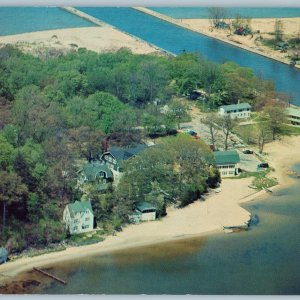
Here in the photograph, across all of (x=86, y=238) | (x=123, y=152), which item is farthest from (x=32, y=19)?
(x=86, y=238)

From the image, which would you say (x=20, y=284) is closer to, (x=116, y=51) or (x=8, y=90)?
(x=8, y=90)

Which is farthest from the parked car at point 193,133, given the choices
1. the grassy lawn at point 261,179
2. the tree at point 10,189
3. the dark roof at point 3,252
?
the dark roof at point 3,252

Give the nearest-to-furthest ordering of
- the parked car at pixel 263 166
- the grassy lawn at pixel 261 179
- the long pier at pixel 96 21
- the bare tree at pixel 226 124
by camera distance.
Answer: the grassy lawn at pixel 261 179 < the parked car at pixel 263 166 < the bare tree at pixel 226 124 < the long pier at pixel 96 21

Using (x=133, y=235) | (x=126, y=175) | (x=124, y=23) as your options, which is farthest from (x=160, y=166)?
(x=124, y=23)

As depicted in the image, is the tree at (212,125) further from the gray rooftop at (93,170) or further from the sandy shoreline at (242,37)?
the gray rooftop at (93,170)

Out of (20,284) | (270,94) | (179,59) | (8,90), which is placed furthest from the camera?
(179,59)

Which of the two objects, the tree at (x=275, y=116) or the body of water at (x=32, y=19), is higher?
the body of water at (x=32, y=19)

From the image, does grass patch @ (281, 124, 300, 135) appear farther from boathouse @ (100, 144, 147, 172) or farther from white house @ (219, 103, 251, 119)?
boathouse @ (100, 144, 147, 172)
